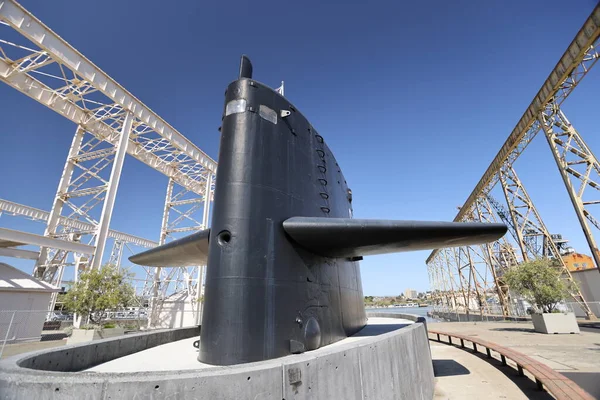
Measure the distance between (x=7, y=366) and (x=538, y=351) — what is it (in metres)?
13.7

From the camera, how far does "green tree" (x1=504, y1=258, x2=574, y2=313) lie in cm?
1540

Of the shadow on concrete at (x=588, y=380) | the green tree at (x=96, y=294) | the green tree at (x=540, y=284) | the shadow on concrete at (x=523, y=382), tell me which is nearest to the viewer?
the shadow on concrete at (x=588, y=380)

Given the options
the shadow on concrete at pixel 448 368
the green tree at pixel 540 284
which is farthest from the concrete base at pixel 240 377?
the green tree at pixel 540 284

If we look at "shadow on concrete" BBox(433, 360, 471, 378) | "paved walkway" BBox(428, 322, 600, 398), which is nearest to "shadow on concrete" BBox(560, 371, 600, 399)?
"paved walkway" BBox(428, 322, 600, 398)

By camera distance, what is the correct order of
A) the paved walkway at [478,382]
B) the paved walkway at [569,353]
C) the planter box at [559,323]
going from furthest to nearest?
the planter box at [559,323]
the paved walkway at [569,353]
the paved walkway at [478,382]

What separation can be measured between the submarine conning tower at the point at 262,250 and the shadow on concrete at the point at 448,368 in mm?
4308

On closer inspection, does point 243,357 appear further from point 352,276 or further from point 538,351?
point 538,351

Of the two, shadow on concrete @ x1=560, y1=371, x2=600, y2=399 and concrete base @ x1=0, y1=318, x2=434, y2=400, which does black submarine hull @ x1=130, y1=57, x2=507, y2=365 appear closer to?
concrete base @ x1=0, y1=318, x2=434, y2=400

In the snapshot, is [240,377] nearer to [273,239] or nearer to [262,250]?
[262,250]

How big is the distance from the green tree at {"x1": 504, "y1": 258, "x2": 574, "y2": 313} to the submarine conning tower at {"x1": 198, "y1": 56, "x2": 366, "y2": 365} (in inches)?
624

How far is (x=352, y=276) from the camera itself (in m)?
7.45

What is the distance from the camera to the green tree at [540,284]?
1540cm

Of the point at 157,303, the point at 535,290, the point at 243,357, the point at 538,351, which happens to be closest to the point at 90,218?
the point at 157,303

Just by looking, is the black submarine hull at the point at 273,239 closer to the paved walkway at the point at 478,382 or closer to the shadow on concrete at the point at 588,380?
the paved walkway at the point at 478,382
